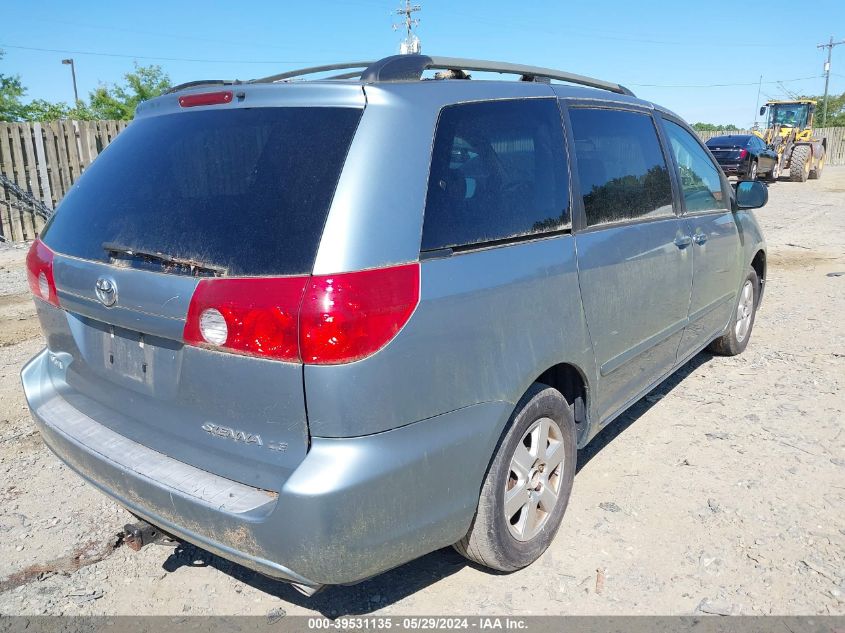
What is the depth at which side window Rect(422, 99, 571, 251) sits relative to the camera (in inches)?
86.1

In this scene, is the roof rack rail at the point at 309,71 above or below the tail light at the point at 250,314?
above

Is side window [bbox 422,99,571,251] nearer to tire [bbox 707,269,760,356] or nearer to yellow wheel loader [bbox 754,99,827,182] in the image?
tire [bbox 707,269,760,356]

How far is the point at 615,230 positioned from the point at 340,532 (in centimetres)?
188

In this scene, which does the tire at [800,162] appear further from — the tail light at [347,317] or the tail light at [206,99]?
the tail light at [347,317]

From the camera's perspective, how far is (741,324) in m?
5.29

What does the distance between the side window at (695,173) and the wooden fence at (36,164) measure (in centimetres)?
983

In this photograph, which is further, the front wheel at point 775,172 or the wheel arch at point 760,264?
the front wheel at point 775,172

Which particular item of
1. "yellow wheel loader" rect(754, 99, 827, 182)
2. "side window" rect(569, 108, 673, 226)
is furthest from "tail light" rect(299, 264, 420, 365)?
"yellow wheel loader" rect(754, 99, 827, 182)

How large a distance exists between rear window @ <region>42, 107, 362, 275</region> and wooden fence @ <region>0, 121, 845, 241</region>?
10.3 m

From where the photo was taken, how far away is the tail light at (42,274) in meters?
2.50

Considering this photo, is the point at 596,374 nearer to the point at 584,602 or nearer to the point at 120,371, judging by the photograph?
the point at 584,602

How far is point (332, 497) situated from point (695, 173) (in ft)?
11.1

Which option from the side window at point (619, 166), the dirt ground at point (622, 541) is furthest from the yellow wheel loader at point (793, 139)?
the side window at point (619, 166)

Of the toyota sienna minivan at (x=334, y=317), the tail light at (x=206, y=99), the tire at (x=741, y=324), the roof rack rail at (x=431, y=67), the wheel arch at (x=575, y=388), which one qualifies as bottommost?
the tire at (x=741, y=324)
